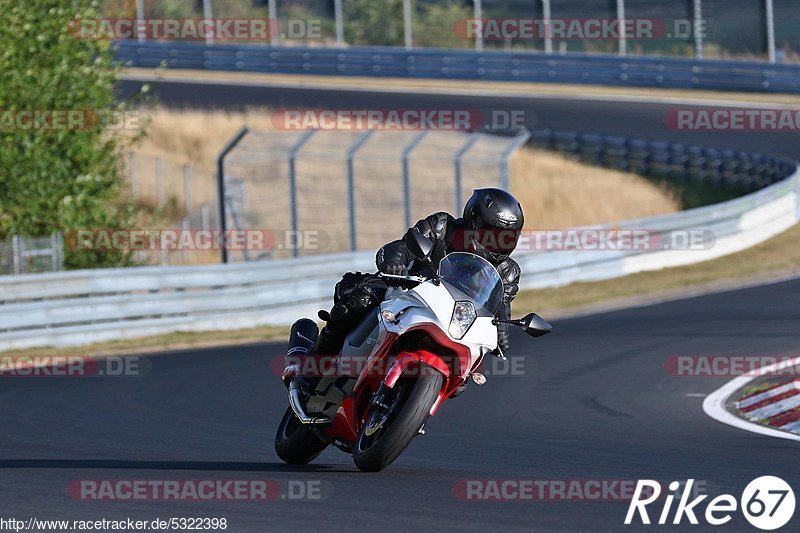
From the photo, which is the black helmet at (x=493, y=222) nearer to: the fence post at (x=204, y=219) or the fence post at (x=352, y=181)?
the fence post at (x=352, y=181)

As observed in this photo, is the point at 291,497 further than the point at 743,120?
No

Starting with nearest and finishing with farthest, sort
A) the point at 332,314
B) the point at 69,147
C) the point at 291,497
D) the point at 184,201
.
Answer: the point at 291,497 → the point at 332,314 → the point at 69,147 → the point at 184,201

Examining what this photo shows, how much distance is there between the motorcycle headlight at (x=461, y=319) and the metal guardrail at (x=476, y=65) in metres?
30.6

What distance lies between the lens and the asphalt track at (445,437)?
21.3 ft

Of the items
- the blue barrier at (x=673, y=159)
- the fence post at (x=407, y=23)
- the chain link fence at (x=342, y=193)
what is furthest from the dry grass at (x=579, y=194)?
the fence post at (x=407, y=23)

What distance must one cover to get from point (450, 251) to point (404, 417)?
1218 millimetres

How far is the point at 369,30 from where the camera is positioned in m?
48.0

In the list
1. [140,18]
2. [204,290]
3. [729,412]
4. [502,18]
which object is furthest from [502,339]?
[140,18]

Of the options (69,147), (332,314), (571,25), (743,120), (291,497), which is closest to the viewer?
(291,497)

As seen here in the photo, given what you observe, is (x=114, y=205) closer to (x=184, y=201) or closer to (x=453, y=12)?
(x=184, y=201)

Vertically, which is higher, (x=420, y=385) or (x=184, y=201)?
(x=420, y=385)

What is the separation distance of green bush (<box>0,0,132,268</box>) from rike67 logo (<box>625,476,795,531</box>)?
54.8 feet

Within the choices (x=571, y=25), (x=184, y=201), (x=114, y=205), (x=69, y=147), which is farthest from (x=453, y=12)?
(x=69, y=147)

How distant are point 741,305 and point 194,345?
7075mm
